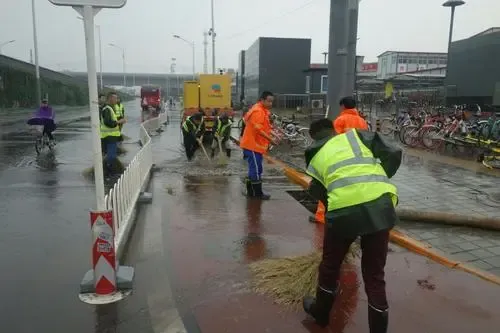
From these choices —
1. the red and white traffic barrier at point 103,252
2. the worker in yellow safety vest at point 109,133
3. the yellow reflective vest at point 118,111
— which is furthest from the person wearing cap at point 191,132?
the red and white traffic barrier at point 103,252

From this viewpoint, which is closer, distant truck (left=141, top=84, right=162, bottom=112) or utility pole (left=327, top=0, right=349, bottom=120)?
utility pole (left=327, top=0, right=349, bottom=120)

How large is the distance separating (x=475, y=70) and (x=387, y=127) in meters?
7.12

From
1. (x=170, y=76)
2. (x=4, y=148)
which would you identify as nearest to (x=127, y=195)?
(x=4, y=148)

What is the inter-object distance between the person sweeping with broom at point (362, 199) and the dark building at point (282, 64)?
115 ft

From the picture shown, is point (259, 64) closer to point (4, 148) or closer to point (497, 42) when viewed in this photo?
point (497, 42)

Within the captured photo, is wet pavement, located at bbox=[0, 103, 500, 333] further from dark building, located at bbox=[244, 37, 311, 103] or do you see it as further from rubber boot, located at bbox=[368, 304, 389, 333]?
dark building, located at bbox=[244, 37, 311, 103]

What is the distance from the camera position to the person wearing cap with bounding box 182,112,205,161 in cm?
1145

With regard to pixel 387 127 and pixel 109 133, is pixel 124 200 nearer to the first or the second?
pixel 109 133

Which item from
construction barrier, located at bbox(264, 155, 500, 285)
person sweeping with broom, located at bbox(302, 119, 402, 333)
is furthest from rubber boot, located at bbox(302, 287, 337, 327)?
construction barrier, located at bbox(264, 155, 500, 285)

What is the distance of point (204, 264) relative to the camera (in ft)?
15.4

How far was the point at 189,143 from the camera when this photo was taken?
1165 cm

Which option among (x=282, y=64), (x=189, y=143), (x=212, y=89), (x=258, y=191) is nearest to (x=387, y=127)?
(x=212, y=89)

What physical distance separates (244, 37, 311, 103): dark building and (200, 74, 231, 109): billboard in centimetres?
1895

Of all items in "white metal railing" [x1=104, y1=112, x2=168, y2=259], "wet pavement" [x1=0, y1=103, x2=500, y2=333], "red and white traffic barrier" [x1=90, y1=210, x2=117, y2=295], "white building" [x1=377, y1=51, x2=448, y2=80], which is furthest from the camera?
"white building" [x1=377, y1=51, x2=448, y2=80]
